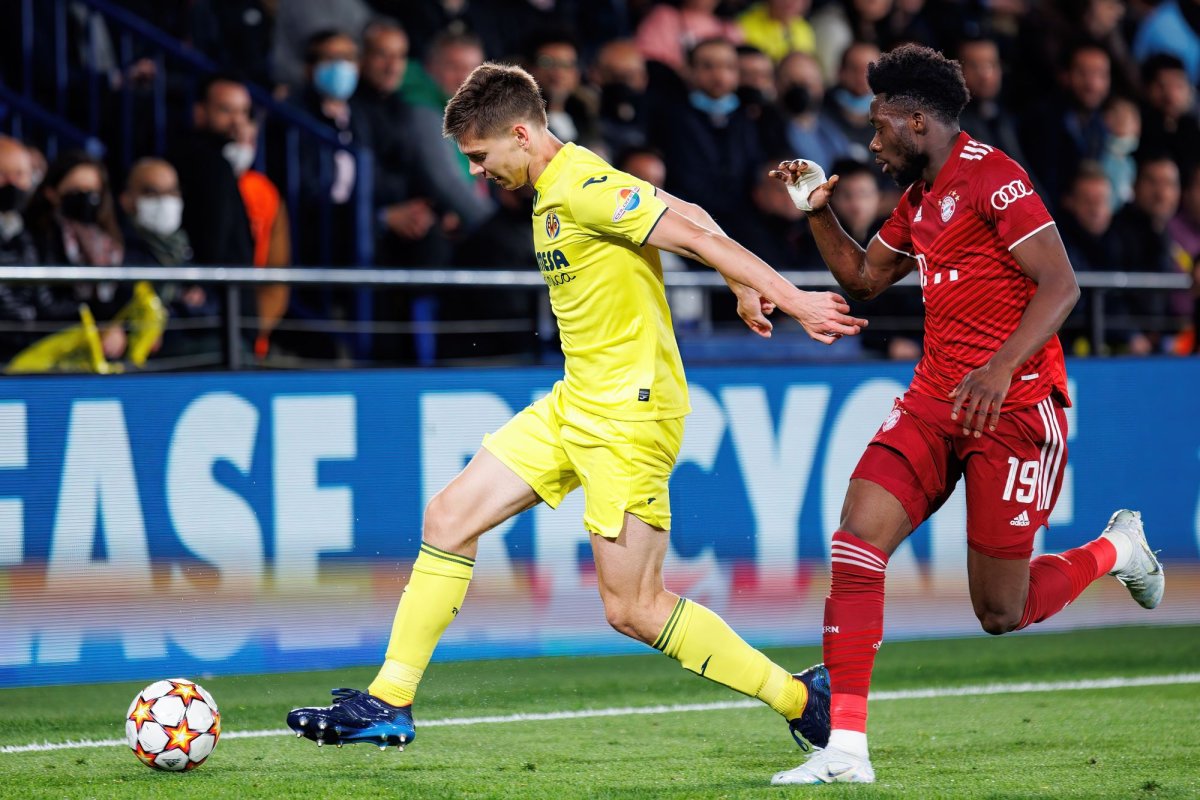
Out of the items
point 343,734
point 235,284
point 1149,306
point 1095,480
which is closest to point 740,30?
point 1149,306

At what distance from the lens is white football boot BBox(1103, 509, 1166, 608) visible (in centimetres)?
607

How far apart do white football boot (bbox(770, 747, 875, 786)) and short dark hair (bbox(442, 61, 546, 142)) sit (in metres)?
2.09

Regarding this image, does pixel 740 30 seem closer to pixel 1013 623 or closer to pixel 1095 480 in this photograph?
pixel 1095 480

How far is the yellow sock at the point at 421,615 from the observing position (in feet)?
17.1

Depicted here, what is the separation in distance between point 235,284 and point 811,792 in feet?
12.5

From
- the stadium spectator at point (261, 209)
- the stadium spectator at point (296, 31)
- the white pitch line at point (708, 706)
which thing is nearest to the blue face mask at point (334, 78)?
the stadium spectator at point (296, 31)

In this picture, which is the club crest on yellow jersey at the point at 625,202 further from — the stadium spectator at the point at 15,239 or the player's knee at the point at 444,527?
the stadium spectator at the point at 15,239

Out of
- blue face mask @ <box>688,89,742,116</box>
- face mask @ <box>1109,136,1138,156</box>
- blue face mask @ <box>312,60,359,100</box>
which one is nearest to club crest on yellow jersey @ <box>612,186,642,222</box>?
blue face mask @ <box>312,60,359,100</box>

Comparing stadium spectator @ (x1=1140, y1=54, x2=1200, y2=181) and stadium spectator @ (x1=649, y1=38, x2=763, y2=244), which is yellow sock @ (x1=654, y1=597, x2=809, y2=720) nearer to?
stadium spectator @ (x1=649, y1=38, x2=763, y2=244)

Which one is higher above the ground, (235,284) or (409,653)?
(235,284)

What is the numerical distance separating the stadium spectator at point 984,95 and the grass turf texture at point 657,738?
190 inches

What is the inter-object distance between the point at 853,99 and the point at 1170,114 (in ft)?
9.52

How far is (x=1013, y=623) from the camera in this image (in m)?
5.47

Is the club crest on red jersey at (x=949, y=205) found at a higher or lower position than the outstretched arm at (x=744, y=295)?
higher
